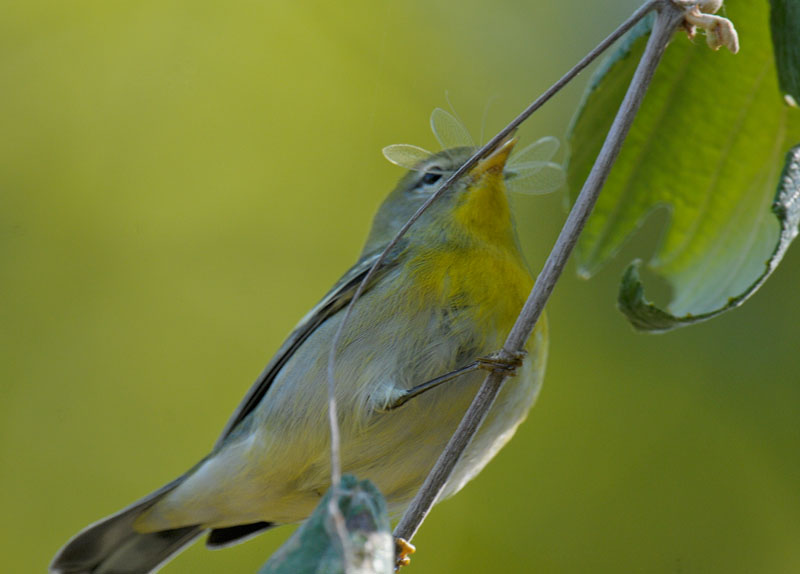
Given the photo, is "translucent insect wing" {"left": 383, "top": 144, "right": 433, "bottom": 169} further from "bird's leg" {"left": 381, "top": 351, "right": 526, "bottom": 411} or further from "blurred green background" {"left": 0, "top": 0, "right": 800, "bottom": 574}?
"blurred green background" {"left": 0, "top": 0, "right": 800, "bottom": 574}

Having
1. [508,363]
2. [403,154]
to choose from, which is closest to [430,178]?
[403,154]

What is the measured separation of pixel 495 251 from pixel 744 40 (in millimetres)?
855

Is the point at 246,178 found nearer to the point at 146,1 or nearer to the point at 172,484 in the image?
the point at 146,1

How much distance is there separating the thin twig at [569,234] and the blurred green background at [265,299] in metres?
2.23

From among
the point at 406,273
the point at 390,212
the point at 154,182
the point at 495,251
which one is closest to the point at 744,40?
the point at 495,251

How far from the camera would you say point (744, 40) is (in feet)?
5.41

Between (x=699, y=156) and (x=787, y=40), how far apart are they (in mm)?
450

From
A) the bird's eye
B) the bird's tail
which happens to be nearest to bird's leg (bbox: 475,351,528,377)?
the bird's eye

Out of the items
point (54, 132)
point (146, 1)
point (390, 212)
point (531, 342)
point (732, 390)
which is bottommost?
point (732, 390)

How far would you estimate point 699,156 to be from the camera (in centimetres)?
177

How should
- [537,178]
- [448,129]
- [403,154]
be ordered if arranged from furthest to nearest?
[537,178]
[448,129]
[403,154]

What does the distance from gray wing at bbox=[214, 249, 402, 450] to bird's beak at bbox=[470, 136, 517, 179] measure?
1.00ft

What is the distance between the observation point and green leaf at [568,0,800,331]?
165 cm

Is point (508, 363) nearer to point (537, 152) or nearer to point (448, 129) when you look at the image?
point (448, 129)
